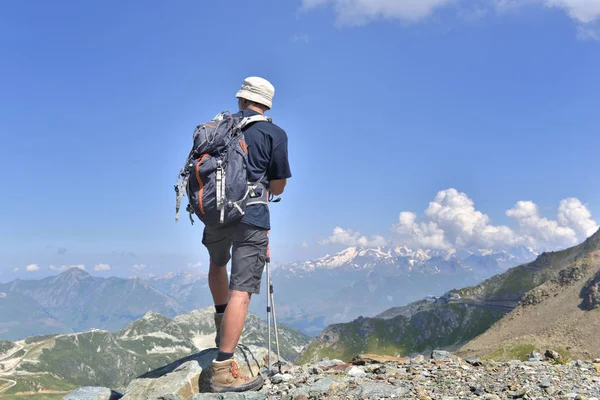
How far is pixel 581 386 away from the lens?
8578 millimetres

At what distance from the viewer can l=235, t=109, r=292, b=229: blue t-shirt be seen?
28.5 feet

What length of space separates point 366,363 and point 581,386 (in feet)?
17.2

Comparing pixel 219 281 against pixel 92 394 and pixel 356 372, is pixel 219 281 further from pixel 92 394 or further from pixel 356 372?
pixel 92 394

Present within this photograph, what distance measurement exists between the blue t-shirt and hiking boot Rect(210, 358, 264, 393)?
9.65ft

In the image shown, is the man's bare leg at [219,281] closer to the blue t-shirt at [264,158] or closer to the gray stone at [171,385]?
the gray stone at [171,385]

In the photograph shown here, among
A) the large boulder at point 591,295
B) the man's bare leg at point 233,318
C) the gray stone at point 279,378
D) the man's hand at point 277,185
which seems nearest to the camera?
the man's bare leg at point 233,318

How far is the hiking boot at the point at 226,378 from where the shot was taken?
29.0 feet

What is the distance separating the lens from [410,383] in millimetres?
8914

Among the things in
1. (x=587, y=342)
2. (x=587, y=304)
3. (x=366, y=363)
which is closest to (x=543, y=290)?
(x=587, y=304)

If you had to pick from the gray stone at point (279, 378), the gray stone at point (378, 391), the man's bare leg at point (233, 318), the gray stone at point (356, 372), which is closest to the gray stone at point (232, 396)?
the man's bare leg at point (233, 318)

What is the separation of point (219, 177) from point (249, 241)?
1460 millimetres

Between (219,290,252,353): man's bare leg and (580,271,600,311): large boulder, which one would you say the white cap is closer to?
(219,290,252,353): man's bare leg

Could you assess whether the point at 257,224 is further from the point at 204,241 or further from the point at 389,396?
the point at 389,396

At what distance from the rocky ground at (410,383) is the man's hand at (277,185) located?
410 centimetres
